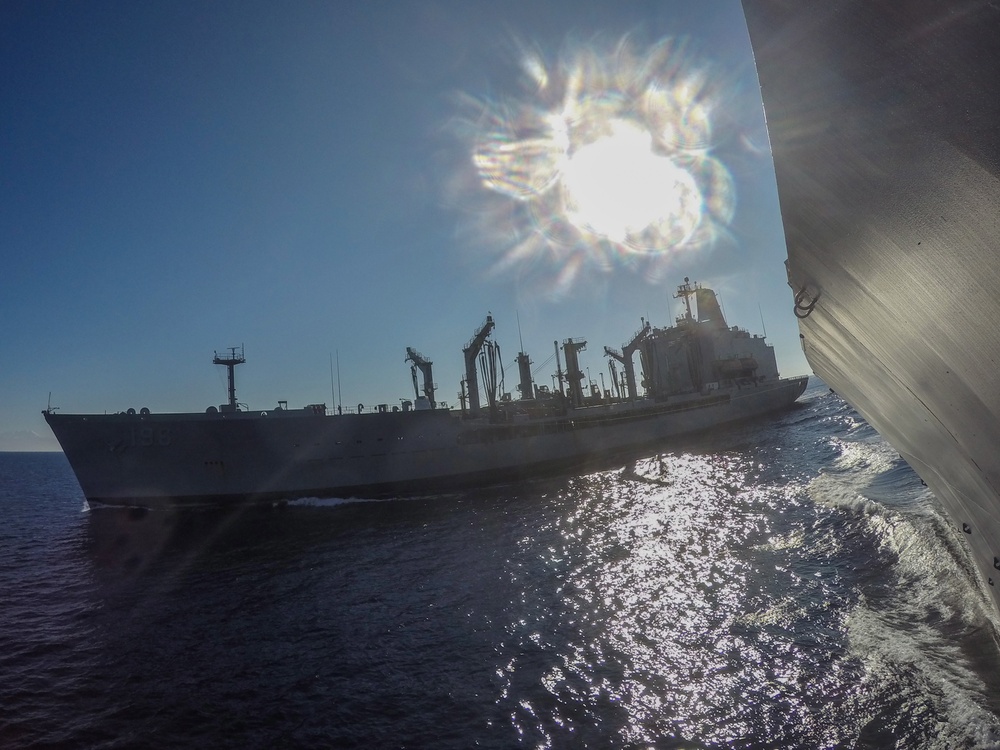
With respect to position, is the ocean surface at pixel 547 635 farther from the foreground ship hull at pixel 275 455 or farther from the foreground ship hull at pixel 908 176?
the foreground ship hull at pixel 275 455

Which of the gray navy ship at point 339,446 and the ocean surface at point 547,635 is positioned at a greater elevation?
the gray navy ship at point 339,446

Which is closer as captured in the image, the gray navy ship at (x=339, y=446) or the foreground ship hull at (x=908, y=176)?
the foreground ship hull at (x=908, y=176)

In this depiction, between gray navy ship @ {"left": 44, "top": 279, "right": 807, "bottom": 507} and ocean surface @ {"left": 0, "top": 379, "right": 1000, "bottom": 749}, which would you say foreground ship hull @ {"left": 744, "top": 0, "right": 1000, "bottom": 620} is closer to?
ocean surface @ {"left": 0, "top": 379, "right": 1000, "bottom": 749}


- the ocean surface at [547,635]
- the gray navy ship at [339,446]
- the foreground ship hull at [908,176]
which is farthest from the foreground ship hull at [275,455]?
the foreground ship hull at [908,176]

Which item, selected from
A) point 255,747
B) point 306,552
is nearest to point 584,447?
point 306,552

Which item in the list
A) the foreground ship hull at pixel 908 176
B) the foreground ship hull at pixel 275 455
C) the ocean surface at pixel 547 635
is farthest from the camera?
the foreground ship hull at pixel 275 455

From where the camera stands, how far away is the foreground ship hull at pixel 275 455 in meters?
23.9

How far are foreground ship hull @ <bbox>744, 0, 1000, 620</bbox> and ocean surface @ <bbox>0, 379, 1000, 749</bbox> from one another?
324 centimetres

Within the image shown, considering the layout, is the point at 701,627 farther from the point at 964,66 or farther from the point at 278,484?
the point at 278,484

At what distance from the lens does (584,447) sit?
34.2 meters

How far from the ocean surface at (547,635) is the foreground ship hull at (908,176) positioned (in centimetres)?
324

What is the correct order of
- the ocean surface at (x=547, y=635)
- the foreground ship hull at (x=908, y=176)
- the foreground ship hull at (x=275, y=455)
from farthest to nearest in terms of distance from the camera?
the foreground ship hull at (x=275, y=455)
the ocean surface at (x=547, y=635)
the foreground ship hull at (x=908, y=176)

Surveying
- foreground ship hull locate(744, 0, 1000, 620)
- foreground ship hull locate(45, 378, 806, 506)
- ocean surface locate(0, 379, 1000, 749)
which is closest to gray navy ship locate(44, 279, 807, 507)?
foreground ship hull locate(45, 378, 806, 506)

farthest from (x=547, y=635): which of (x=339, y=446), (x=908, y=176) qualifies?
(x=339, y=446)
